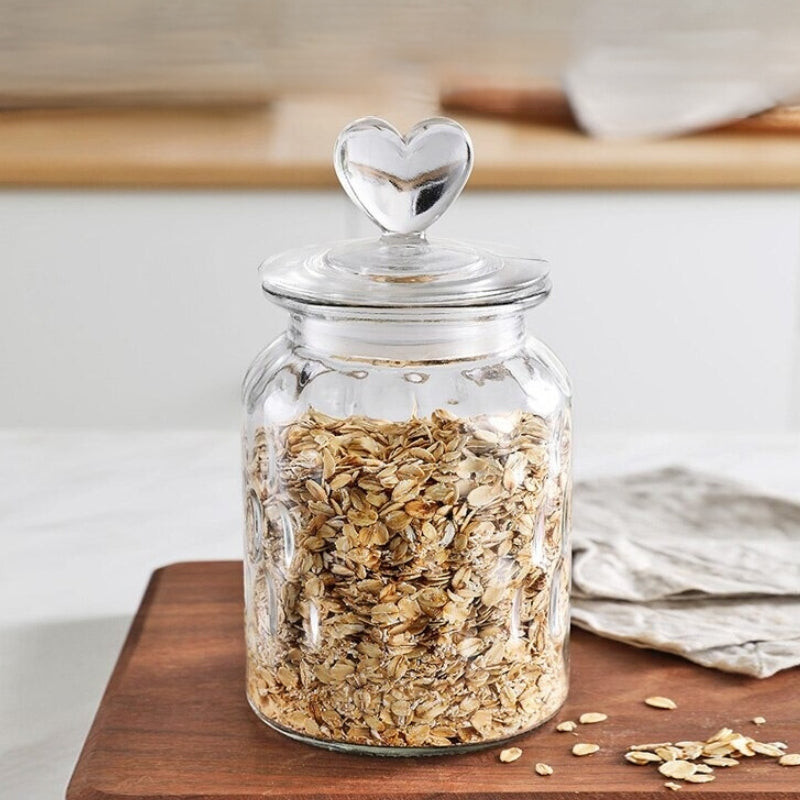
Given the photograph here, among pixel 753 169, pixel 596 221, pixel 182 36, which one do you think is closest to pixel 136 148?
pixel 182 36

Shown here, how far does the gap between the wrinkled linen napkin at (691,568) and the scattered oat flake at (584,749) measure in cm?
14

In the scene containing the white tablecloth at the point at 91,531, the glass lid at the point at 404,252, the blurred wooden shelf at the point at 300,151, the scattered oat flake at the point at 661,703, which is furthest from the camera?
the blurred wooden shelf at the point at 300,151

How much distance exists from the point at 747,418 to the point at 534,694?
117 centimetres

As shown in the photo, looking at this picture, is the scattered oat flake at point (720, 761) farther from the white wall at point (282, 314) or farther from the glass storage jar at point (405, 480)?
the white wall at point (282, 314)

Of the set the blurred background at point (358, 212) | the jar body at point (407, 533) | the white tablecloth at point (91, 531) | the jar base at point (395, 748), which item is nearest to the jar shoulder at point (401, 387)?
the jar body at point (407, 533)

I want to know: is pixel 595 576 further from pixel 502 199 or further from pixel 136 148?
pixel 136 148

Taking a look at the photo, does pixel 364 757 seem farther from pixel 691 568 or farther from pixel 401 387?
pixel 691 568

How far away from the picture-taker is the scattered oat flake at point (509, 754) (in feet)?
2.38

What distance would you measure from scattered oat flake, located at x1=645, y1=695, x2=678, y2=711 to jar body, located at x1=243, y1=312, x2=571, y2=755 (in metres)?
0.07

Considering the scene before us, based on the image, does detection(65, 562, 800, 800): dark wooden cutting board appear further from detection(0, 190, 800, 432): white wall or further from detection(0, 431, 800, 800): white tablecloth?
detection(0, 190, 800, 432): white wall

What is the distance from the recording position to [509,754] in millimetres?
730

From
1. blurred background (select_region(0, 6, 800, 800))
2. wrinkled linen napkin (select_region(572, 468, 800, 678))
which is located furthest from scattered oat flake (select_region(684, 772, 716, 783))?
blurred background (select_region(0, 6, 800, 800))

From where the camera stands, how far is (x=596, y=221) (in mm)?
1745

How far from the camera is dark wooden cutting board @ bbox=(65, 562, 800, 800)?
27.3 inches
